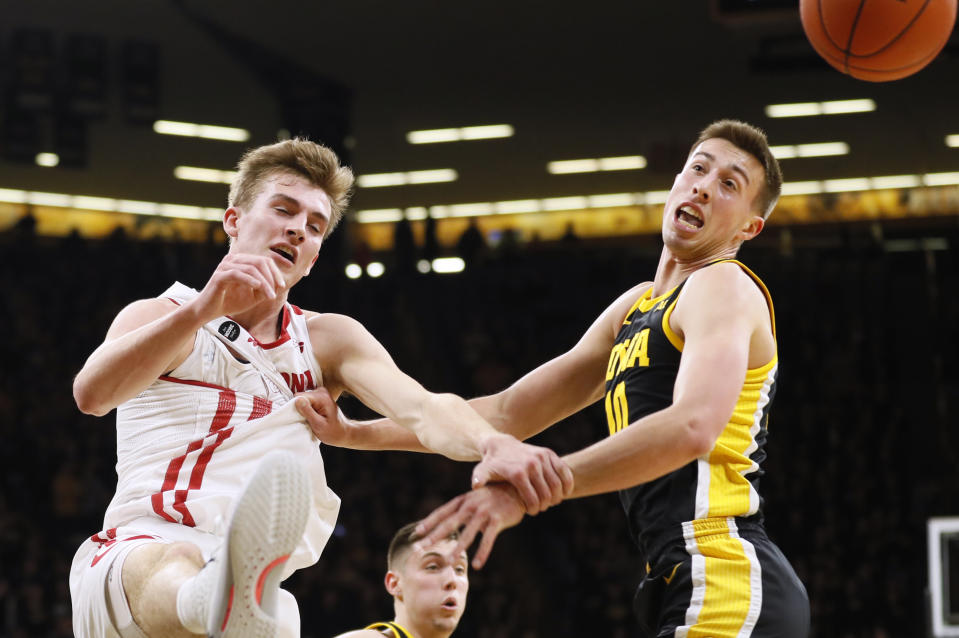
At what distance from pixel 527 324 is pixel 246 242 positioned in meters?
11.3

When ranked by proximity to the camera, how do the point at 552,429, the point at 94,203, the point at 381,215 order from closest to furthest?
the point at 552,429 < the point at 94,203 < the point at 381,215

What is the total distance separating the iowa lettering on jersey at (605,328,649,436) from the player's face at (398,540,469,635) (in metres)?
1.60

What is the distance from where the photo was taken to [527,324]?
1471 centimetres

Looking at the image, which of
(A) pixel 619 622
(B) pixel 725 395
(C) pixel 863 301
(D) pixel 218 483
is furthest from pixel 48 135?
(B) pixel 725 395

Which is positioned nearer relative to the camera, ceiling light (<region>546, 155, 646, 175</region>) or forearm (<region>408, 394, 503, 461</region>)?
forearm (<region>408, 394, 503, 461</region>)

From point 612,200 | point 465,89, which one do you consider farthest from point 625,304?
point 612,200

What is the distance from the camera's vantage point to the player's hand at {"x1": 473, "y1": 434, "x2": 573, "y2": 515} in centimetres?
282

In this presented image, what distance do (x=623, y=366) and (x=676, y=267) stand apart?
1.35 feet

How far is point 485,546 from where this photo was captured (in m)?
2.65

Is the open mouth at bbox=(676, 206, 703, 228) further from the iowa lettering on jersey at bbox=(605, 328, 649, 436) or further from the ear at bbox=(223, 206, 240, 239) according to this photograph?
the ear at bbox=(223, 206, 240, 239)

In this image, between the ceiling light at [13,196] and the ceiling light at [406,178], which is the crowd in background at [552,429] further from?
the ceiling light at [406,178]

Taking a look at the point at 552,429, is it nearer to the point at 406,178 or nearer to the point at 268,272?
the point at 406,178

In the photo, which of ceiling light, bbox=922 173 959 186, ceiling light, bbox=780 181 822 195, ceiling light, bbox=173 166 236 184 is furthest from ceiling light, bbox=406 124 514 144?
ceiling light, bbox=922 173 959 186

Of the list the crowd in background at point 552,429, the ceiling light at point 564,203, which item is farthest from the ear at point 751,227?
the ceiling light at point 564,203
